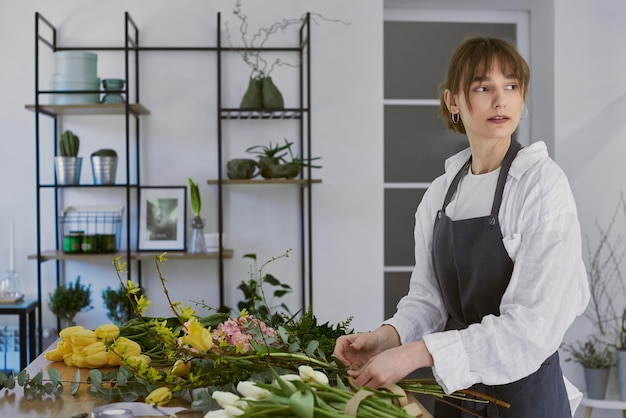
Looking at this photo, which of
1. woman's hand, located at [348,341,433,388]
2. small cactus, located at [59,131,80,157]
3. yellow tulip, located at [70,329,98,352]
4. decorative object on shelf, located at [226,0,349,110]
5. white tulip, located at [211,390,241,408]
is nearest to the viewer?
white tulip, located at [211,390,241,408]

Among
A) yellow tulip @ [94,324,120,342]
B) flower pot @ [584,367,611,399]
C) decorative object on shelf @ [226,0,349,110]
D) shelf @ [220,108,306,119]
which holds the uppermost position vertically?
decorative object on shelf @ [226,0,349,110]

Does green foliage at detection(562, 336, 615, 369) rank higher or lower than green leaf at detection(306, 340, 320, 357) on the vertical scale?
lower

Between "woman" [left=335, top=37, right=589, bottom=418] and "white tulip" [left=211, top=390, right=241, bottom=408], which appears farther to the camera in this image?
"woman" [left=335, top=37, right=589, bottom=418]

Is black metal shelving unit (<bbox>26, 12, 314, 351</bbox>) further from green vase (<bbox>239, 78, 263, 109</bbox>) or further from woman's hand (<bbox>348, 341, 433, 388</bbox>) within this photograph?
woman's hand (<bbox>348, 341, 433, 388</bbox>)

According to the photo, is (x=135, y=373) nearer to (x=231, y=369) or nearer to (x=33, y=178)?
(x=231, y=369)

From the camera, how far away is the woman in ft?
5.51

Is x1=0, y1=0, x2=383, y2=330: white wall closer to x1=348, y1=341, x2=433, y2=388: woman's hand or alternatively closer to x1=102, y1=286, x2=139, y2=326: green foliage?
x1=102, y1=286, x2=139, y2=326: green foliage

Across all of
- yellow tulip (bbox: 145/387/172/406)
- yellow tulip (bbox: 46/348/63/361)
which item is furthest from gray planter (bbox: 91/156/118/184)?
yellow tulip (bbox: 145/387/172/406)

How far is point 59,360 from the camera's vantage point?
2.04 m

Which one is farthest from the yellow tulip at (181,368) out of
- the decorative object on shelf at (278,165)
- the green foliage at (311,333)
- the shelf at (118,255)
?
the decorative object on shelf at (278,165)

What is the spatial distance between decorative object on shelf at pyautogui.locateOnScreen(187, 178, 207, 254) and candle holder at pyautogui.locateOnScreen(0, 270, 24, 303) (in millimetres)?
906

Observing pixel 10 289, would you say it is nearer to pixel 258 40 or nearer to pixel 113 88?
pixel 113 88

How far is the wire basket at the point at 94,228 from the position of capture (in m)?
4.30

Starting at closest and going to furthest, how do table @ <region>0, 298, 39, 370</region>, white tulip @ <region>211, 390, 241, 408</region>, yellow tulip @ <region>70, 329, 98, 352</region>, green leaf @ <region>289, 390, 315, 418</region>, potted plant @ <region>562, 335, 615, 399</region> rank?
green leaf @ <region>289, 390, 315, 418</region>, white tulip @ <region>211, 390, 241, 408</region>, yellow tulip @ <region>70, 329, 98, 352</region>, table @ <region>0, 298, 39, 370</region>, potted plant @ <region>562, 335, 615, 399</region>
